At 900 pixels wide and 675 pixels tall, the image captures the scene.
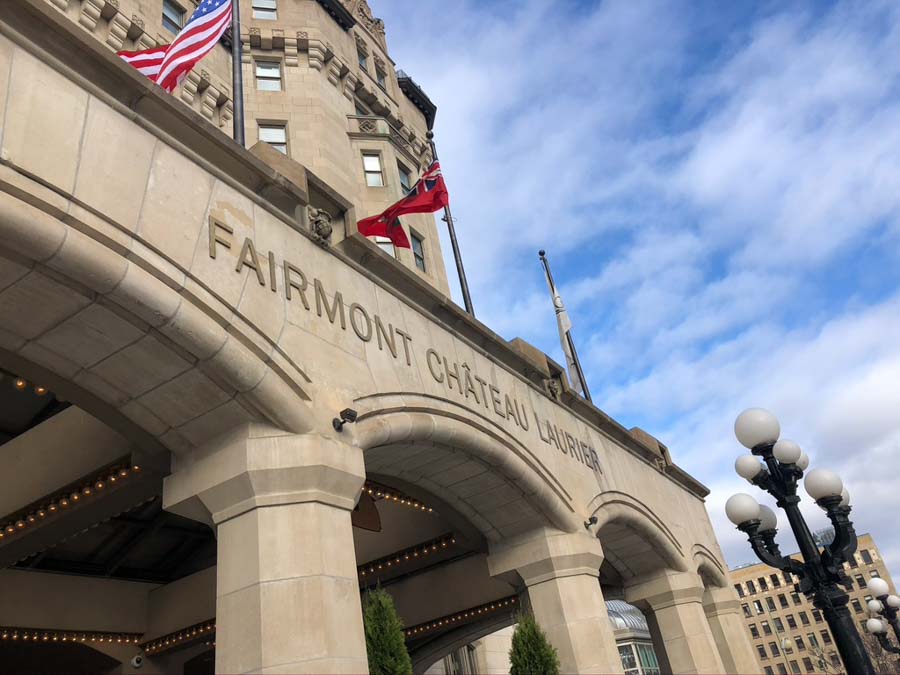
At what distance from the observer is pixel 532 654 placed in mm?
9289

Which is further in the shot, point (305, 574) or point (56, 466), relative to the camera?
point (56, 466)

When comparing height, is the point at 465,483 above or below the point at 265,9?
below

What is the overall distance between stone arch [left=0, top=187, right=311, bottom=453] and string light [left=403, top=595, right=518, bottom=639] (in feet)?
33.3

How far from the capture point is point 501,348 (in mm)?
12047

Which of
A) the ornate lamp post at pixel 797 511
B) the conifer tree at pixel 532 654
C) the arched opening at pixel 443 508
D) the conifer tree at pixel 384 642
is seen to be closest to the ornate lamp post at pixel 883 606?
the ornate lamp post at pixel 797 511

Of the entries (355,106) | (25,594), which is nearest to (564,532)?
(25,594)

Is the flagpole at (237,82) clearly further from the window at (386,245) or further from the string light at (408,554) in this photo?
the window at (386,245)

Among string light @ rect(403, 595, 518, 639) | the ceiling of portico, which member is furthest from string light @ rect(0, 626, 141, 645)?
the ceiling of portico

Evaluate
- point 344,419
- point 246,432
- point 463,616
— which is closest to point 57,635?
point 463,616

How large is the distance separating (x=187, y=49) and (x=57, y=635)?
1160 centimetres

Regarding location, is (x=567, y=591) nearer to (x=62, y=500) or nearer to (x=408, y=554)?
→ (x=408, y=554)

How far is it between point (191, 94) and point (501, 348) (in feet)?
40.9

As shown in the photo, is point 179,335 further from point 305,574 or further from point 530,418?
point 530,418

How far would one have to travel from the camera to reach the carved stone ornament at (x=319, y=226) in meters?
8.55
